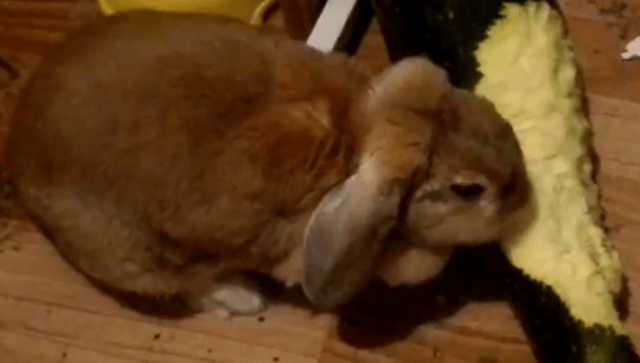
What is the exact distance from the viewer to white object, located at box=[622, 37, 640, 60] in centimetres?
169

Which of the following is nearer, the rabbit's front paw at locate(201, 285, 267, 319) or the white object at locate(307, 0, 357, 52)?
the rabbit's front paw at locate(201, 285, 267, 319)

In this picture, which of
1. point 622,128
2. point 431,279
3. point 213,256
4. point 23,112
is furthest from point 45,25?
point 622,128

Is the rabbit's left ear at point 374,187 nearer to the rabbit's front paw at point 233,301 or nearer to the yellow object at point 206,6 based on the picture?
the rabbit's front paw at point 233,301

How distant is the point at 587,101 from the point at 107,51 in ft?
3.00

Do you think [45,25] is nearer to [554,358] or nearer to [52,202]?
[52,202]

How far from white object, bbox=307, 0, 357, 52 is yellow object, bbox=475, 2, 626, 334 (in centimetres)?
33

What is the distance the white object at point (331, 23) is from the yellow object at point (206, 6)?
0.54 feet

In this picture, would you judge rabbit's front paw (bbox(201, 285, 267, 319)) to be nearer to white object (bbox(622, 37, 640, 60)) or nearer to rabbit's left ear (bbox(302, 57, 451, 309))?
rabbit's left ear (bbox(302, 57, 451, 309))

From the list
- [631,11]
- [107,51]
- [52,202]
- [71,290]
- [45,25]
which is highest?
[631,11]

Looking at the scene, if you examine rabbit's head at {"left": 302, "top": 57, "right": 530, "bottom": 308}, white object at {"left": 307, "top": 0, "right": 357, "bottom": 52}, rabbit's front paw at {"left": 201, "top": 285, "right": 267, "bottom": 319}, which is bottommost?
rabbit's front paw at {"left": 201, "top": 285, "right": 267, "bottom": 319}

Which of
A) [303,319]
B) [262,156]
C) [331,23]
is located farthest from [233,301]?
[331,23]

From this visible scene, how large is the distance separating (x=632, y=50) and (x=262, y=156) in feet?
2.81

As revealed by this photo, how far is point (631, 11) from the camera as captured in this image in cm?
174

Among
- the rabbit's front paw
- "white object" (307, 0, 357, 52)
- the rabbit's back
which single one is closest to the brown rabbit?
the rabbit's back
